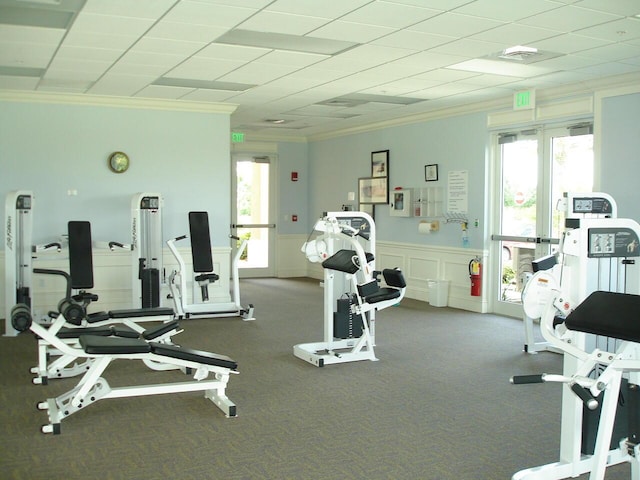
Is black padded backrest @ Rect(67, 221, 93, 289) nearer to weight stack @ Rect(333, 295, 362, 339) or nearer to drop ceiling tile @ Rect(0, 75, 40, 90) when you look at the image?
drop ceiling tile @ Rect(0, 75, 40, 90)

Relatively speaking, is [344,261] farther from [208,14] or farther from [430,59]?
[208,14]

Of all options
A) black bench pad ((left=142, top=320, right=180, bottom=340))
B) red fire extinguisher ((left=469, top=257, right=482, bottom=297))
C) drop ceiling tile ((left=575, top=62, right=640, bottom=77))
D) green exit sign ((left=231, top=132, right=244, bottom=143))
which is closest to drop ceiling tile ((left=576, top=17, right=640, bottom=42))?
drop ceiling tile ((left=575, top=62, right=640, bottom=77))

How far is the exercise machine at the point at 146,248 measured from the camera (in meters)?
7.55

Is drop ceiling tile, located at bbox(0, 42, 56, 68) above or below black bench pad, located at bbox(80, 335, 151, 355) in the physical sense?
above

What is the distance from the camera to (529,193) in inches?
306

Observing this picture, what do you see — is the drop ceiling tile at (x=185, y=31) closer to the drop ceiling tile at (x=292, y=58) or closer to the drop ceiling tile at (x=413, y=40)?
the drop ceiling tile at (x=292, y=58)

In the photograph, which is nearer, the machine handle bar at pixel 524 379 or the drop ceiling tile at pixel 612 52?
the machine handle bar at pixel 524 379

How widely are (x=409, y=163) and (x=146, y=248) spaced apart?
3.96m

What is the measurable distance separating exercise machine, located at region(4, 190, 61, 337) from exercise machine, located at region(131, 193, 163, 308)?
1.14 m

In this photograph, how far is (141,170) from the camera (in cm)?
833

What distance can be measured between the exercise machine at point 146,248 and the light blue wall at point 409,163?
3.67 meters

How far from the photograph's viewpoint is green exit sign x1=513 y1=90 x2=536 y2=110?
714 cm

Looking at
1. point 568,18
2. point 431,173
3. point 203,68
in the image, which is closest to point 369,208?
point 431,173

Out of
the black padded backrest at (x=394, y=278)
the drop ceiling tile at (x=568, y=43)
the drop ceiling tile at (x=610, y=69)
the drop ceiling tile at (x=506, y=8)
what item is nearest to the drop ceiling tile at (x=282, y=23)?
the drop ceiling tile at (x=506, y=8)
